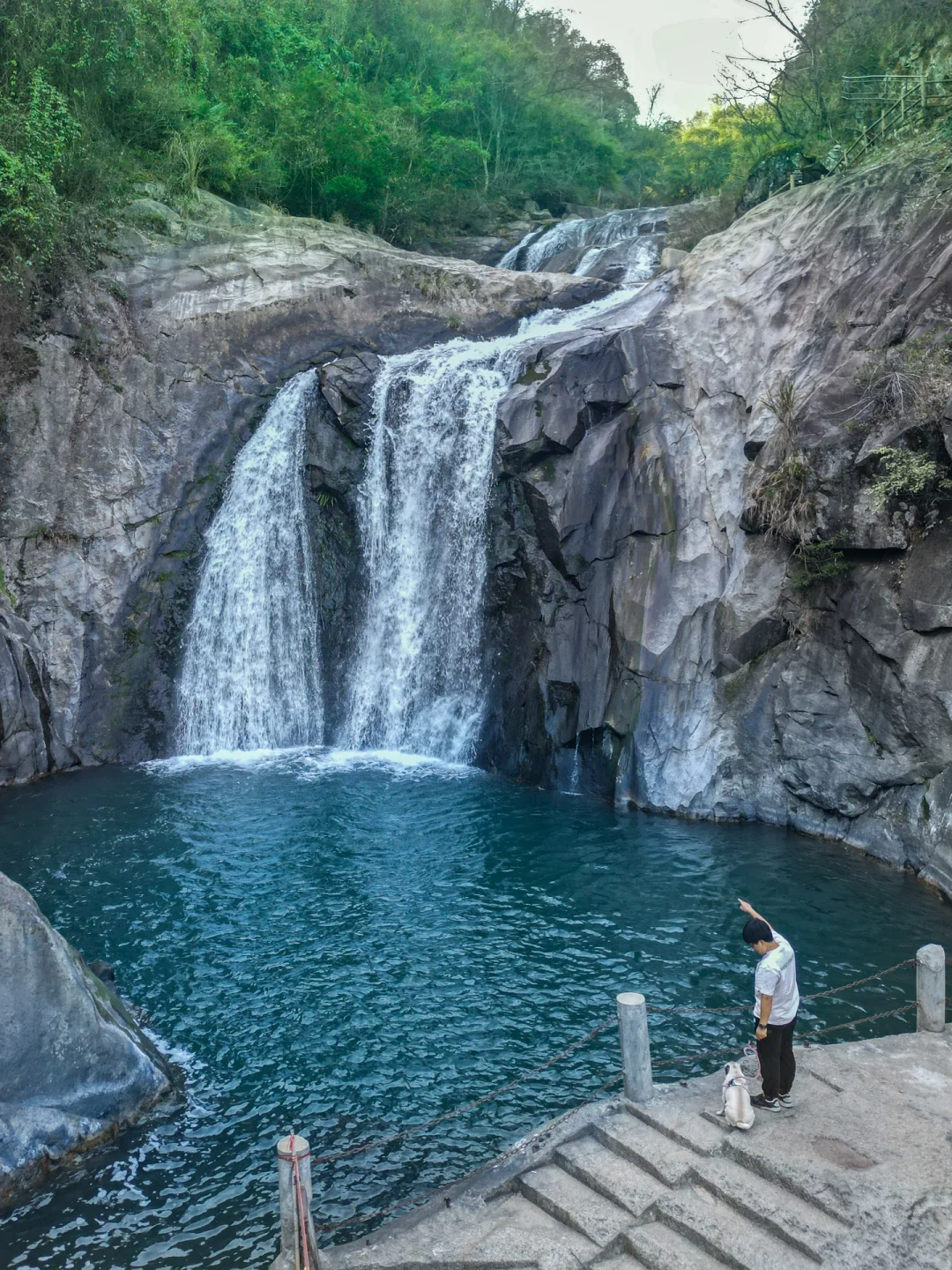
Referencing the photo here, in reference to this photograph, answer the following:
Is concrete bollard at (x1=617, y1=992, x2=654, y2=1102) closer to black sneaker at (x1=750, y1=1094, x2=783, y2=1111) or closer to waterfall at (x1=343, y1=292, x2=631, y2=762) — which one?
black sneaker at (x1=750, y1=1094, x2=783, y2=1111)

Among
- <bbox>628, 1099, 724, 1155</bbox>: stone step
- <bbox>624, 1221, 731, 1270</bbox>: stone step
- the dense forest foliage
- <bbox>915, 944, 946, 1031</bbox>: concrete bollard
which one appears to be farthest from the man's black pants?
the dense forest foliage

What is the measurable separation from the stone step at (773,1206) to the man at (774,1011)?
82 centimetres

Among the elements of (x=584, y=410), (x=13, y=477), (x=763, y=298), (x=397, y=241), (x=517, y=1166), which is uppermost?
(x=397, y=241)

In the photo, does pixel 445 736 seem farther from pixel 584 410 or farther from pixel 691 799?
pixel 584 410

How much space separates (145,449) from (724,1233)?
847 inches

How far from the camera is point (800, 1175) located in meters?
6.72

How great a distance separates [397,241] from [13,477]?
65.1ft

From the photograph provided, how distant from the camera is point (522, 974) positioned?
38.4 feet

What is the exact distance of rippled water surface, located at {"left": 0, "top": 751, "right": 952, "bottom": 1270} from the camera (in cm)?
805

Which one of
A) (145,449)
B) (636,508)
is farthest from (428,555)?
(145,449)

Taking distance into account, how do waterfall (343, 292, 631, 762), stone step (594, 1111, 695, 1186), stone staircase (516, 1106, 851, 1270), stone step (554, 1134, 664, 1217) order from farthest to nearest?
waterfall (343, 292, 631, 762)
stone step (594, 1111, 695, 1186)
stone step (554, 1134, 664, 1217)
stone staircase (516, 1106, 851, 1270)

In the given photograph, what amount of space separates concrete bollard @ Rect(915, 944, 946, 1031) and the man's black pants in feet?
7.24

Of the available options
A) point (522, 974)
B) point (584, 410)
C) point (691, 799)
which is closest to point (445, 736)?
point (691, 799)

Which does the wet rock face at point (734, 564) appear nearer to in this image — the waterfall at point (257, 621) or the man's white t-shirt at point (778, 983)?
the waterfall at point (257, 621)
